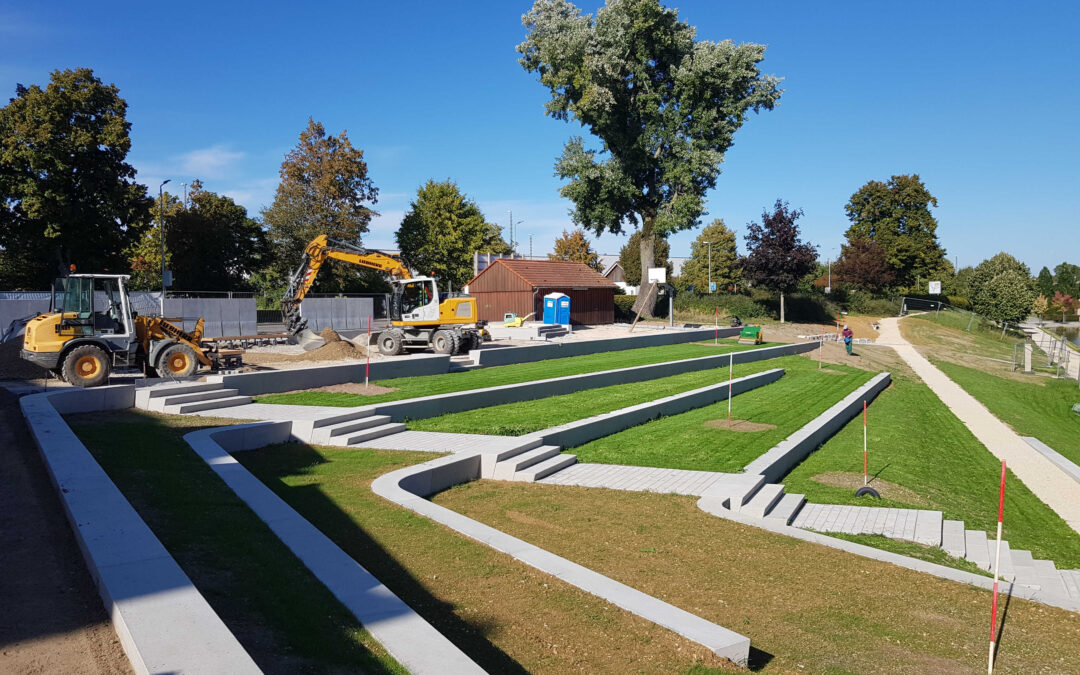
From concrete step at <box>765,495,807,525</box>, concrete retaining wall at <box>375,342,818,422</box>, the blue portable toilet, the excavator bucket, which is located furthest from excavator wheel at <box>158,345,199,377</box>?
the blue portable toilet

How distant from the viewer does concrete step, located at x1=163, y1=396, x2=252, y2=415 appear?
13422 mm

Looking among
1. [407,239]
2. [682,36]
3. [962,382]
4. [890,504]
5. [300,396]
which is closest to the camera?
[890,504]

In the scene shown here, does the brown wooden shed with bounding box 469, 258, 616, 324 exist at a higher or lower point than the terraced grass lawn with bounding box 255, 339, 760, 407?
higher

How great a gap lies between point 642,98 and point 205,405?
3743 centimetres

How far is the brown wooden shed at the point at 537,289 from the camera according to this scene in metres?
44.6

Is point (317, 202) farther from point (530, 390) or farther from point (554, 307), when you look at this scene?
point (530, 390)

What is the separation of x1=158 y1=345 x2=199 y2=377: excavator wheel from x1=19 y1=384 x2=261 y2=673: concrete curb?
10.6 m

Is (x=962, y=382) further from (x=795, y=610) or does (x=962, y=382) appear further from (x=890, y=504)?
(x=795, y=610)

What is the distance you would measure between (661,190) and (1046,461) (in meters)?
32.8

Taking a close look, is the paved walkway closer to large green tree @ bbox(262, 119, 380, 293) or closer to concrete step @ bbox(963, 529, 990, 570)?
concrete step @ bbox(963, 529, 990, 570)

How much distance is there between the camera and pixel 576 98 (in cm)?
4619

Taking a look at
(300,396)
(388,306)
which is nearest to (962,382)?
(388,306)

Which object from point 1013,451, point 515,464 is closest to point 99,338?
point 515,464

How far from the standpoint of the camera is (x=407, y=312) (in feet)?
84.5
